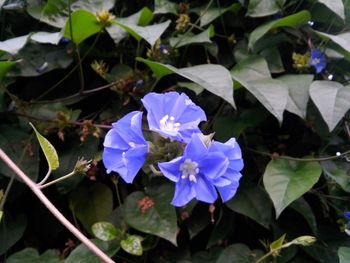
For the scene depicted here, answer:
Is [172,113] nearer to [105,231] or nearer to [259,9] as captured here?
[105,231]

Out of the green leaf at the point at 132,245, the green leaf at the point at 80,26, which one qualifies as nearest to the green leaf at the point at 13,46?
the green leaf at the point at 80,26

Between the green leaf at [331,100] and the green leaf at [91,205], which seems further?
the green leaf at [91,205]

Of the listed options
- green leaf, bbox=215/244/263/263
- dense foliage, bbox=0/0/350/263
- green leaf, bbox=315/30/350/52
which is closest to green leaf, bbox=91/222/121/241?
dense foliage, bbox=0/0/350/263

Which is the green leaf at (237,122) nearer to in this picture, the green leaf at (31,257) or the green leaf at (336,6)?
the green leaf at (336,6)

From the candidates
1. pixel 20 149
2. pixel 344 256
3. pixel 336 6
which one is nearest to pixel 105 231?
pixel 20 149

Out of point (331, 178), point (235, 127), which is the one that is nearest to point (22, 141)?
point (235, 127)

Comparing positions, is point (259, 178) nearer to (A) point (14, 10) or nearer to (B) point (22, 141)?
(B) point (22, 141)

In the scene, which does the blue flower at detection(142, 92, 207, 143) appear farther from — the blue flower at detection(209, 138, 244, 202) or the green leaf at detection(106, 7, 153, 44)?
the green leaf at detection(106, 7, 153, 44)
